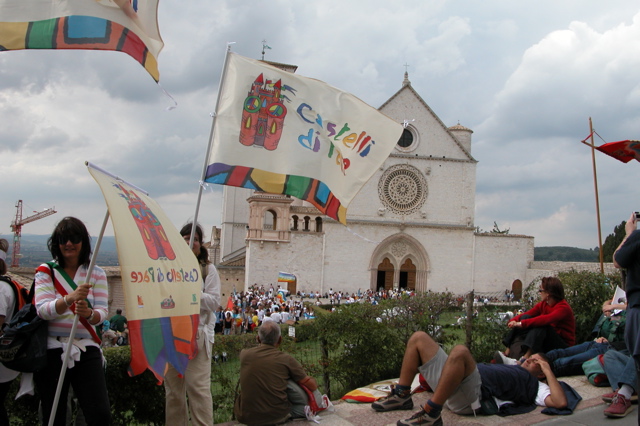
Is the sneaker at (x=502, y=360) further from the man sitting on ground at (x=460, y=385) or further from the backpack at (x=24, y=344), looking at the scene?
the backpack at (x=24, y=344)

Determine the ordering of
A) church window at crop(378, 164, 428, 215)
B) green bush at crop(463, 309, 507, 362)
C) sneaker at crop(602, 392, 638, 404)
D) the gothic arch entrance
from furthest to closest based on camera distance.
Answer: church window at crop(378, 164, 428, 215) → the gothic arch entrance → green bush at crop(463, 309, 507, 362) → sneaker at crop(602, 392, 638, 404)

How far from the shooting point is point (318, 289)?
31.2 metres

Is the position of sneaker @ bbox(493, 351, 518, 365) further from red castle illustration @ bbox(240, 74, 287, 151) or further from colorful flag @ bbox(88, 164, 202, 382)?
colorful flag @ bbox(88, 164, 202, 382)

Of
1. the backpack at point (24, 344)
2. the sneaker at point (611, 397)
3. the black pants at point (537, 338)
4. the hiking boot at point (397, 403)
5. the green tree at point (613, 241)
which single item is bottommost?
the hiking boot at point (397, 403)

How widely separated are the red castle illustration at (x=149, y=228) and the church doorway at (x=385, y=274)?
30.2m

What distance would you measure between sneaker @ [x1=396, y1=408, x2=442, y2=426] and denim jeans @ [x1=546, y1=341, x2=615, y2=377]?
7.74 ft

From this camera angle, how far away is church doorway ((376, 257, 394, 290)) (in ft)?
110

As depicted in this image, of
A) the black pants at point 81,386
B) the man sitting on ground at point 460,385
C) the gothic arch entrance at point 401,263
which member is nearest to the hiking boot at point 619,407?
the man sitting on ground at point 460,385

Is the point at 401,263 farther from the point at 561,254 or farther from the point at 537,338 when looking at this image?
the point at 561,254

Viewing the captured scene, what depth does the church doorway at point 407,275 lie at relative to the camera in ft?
111

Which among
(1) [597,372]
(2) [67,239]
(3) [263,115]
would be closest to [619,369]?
(1) [597,372]

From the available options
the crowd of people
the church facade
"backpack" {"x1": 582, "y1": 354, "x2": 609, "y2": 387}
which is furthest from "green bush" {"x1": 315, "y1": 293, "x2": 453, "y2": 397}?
the church facade

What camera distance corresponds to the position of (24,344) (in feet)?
10.9

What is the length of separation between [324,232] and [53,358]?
2819 cm
